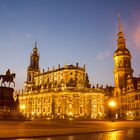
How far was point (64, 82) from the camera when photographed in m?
123

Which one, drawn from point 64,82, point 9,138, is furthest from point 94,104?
point 9,138

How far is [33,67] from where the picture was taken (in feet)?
493

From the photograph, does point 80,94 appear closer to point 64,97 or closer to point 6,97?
point 64,97

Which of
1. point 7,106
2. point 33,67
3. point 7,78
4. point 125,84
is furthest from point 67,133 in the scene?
point 33,67

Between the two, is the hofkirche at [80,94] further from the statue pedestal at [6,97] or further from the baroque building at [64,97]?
the statue pedestal at [6,97]

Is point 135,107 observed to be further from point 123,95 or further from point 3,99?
point 3,99

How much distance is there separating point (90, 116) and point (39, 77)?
4230 cm

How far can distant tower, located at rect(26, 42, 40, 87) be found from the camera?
148 meters

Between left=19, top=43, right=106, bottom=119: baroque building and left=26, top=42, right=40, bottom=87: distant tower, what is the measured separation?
12.8 meters

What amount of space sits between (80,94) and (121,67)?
22959mm

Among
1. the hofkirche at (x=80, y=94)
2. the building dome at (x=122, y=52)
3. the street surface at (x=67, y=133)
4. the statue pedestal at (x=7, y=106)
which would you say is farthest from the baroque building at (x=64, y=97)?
the street surface at (x=67, y=133)

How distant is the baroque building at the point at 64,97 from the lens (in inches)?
4456

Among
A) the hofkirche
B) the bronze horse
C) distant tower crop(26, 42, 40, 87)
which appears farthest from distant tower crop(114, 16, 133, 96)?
the bronze horse

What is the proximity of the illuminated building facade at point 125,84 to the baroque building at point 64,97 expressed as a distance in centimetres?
1431
